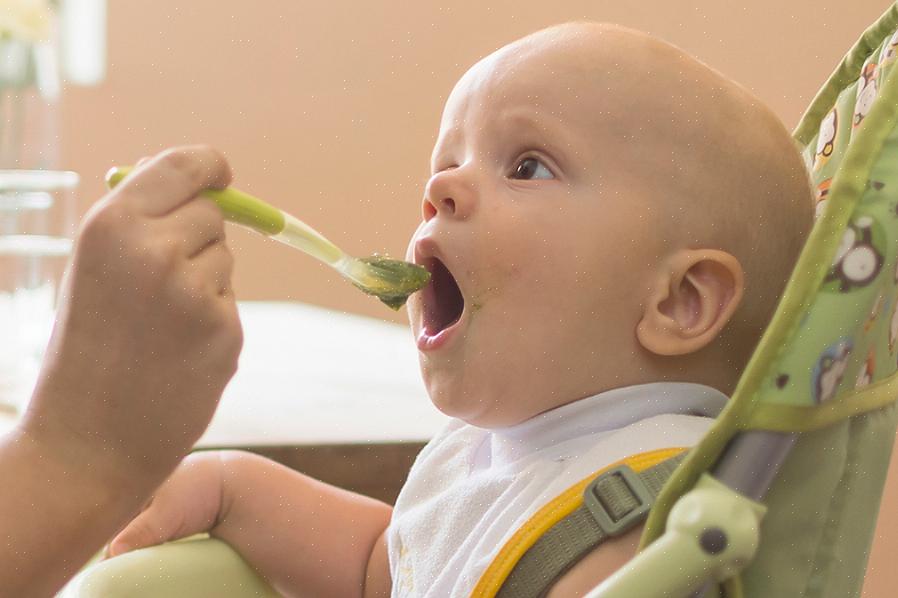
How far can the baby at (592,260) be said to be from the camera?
64 cm

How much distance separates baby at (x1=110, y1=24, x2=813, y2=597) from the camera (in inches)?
25.3

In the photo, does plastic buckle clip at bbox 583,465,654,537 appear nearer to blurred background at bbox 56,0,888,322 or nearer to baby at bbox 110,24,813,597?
baby at bbox 110,24,813,597

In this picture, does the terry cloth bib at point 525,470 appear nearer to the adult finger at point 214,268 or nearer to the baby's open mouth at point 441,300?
the baby's open mouth at point 441,300

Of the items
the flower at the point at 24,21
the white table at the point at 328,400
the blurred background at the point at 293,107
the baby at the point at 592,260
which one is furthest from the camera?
the blurred background at the point at 293,107

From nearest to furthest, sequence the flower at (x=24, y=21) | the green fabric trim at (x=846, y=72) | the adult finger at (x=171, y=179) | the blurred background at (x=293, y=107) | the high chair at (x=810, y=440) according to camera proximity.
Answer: the high chair at (x=810, y=440)
the adult finger at (x=171, y=179)
the green fabric trim at (x=846, y=72)
the flower at (x=24, y=21)
the blurred background at (x=293, y=107)

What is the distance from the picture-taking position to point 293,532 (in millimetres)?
793

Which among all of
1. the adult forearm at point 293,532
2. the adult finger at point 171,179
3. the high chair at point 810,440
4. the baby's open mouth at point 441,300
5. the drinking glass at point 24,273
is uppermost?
the adult finger at point 171,179

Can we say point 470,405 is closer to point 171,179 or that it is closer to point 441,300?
point 441,300

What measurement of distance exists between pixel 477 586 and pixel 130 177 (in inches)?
10.7

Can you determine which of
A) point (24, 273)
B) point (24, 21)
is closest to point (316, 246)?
point (24, 21)

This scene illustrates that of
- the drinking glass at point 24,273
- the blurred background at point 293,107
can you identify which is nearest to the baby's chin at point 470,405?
the drinking glass at point 24,273

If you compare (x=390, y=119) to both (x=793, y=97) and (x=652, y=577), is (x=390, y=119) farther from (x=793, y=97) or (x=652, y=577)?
(x=652, y=577)

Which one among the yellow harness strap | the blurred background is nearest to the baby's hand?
the yellow harness strap

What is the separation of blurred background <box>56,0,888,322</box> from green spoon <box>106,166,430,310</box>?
1.45m
